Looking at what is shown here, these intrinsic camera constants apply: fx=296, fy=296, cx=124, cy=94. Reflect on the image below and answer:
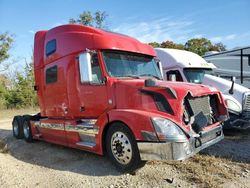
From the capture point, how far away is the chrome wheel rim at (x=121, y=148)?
17.1 feet

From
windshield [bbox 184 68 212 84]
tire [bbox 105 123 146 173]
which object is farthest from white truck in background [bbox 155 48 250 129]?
tire [bbox 105 123 146 173]

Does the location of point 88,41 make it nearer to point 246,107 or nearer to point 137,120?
point 137,120

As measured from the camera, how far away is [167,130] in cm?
475

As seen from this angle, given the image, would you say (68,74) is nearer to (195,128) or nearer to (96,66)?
(96,66)

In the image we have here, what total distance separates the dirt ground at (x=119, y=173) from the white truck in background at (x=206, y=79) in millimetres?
1348

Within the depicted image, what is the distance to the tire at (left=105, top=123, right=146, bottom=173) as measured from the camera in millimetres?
5129

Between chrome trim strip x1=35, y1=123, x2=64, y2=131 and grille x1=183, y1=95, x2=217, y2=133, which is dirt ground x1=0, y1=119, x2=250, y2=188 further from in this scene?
grille x1=183, y1=95, x2=217, y2=133

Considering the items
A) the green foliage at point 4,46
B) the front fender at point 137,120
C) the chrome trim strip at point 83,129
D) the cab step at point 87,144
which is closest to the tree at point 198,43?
the green foliage at point 4,46

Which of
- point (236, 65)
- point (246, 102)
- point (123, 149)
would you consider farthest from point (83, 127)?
point (236, 65)

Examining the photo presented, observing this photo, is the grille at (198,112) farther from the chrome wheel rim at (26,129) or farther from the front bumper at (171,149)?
the chrome wheel rim at (26,129)

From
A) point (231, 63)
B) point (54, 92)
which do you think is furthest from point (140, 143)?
point (231, 63)

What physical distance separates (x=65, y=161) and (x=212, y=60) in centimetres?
→ 1031

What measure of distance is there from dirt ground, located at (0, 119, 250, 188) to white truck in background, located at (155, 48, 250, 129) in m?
1.35

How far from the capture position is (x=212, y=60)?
14.4 meters
